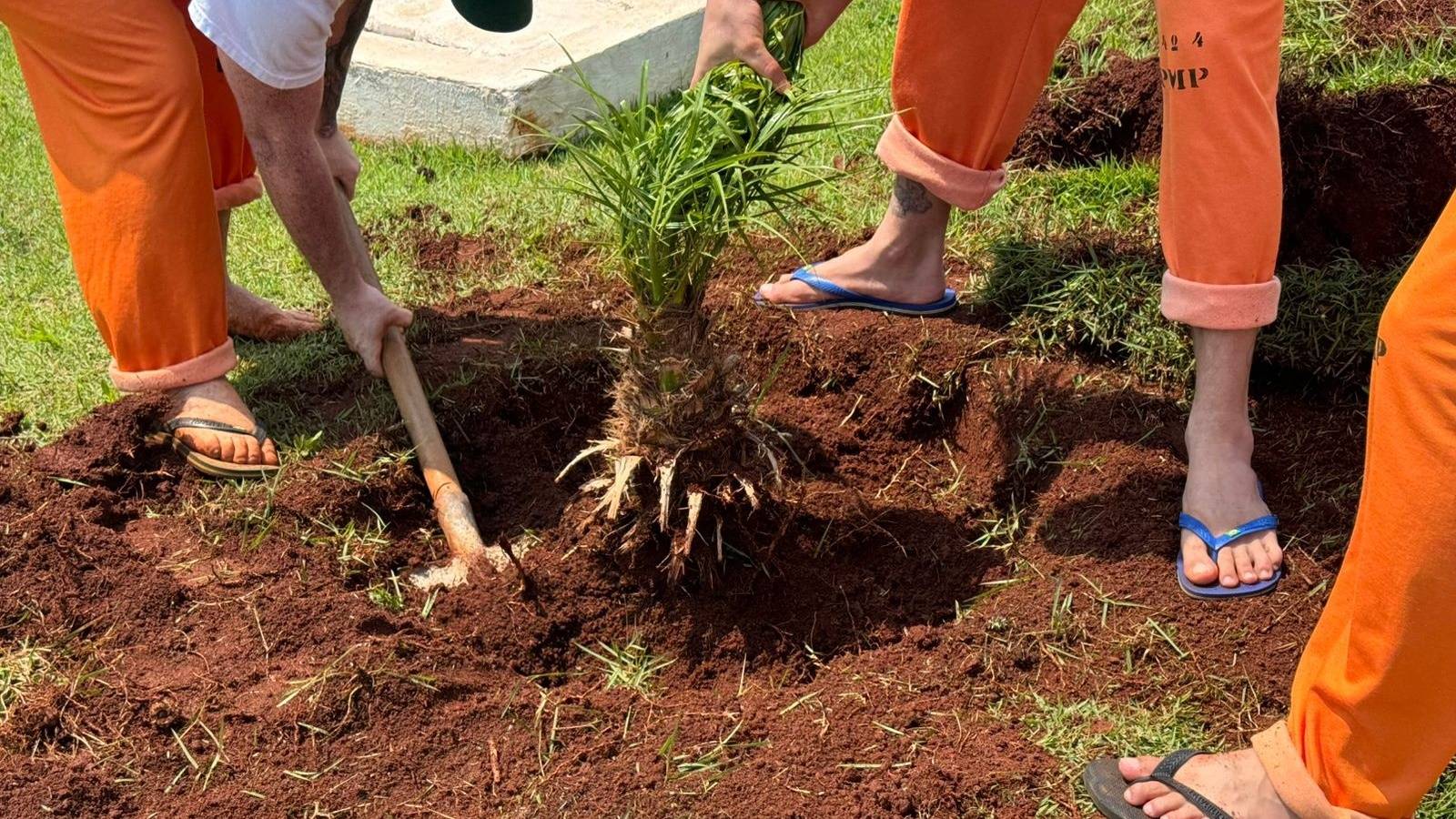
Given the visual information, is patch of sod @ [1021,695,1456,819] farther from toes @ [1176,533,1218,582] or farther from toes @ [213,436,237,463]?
toes @ [213,436,237,463]

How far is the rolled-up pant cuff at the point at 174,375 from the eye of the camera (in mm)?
3297

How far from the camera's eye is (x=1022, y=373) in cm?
338

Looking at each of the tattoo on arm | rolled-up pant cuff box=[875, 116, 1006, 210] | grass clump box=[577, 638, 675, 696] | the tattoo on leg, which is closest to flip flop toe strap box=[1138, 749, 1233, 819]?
grass clump box=[577, 638, 675, 696]

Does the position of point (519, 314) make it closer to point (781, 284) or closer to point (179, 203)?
point (781, 284)

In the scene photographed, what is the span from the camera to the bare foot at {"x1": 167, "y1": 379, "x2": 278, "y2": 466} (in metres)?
3.27

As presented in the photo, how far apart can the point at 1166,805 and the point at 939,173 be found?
180 cm

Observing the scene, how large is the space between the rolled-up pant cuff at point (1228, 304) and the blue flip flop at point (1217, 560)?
417 mm

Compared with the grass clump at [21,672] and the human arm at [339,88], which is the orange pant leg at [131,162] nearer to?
the human arm at [339,88]

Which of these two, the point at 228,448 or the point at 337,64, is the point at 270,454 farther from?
the point at 337,64

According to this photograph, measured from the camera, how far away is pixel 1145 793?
2.32 metres

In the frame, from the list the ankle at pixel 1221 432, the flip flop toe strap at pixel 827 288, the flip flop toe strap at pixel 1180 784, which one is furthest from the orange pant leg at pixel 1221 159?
the flip flop toe strap at pixel 827 288

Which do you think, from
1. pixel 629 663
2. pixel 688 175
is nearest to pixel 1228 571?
pixel 629 663

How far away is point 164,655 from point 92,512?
0.53 meters

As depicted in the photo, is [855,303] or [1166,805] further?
[855,303]
